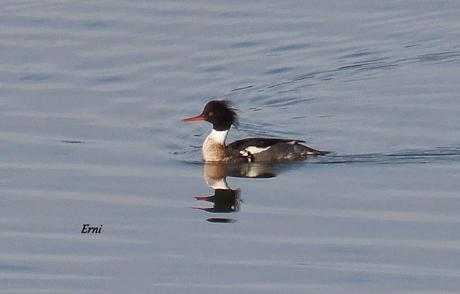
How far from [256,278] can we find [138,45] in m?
11.5

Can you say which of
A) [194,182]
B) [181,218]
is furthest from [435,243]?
[194,182]

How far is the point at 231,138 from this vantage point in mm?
22391

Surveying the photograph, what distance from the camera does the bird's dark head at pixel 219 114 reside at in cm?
2066

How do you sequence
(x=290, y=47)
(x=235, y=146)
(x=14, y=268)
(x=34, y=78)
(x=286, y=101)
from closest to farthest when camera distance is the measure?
1. (x=14, y=268)
2. (x=235, y=146)
3. (x=286, y=101)
4. (x=34, y=78)
5. (x=290, y=47)

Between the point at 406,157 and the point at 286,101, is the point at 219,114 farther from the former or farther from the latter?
the point at 406,157

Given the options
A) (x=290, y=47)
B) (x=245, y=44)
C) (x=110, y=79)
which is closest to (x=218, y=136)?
(x=110, y=79)

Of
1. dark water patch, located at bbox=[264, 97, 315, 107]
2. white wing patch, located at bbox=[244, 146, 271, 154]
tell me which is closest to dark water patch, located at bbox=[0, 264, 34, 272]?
white wing patch, located at bbox=[244, 146, 271, 154]

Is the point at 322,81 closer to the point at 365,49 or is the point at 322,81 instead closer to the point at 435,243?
the point at 365,49

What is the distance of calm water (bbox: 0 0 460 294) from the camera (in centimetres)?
1470

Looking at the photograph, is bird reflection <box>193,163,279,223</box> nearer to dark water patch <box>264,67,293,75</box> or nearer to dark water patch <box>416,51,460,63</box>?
dark water patch <box>264,67,293,75</box>

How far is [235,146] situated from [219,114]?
0.66 metres

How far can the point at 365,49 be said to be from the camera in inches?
989

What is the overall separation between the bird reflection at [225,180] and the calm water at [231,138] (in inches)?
2.1

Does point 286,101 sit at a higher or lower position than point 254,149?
higher
